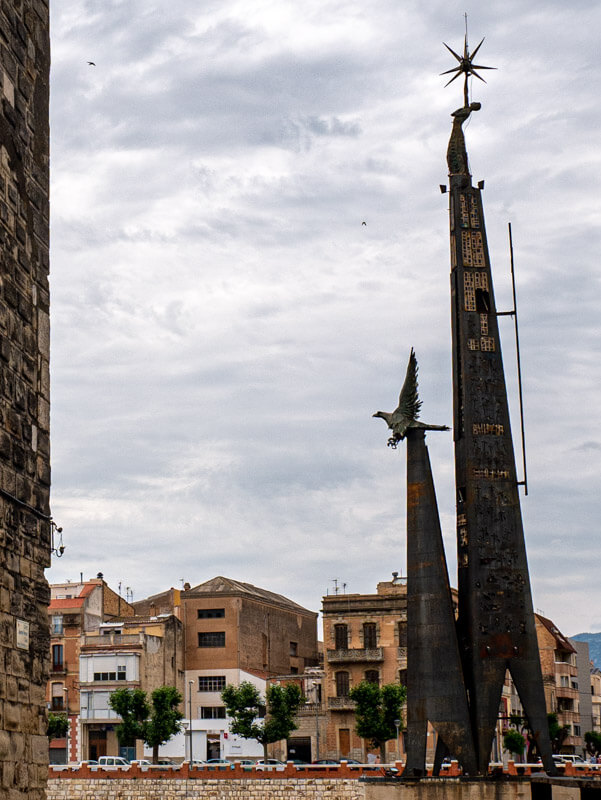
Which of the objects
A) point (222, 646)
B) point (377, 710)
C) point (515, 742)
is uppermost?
point (222, 646)

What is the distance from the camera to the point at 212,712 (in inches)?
2304

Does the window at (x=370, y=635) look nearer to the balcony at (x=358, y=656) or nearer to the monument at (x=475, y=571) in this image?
the balcony at (x=358, y=656)

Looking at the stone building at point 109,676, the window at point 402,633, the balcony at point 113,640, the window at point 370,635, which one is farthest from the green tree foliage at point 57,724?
the window at point 402,633

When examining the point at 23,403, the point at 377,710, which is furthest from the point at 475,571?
the point at 377,710

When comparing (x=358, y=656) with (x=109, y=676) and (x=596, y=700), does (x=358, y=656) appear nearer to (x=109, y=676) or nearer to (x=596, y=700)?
(x=109, y=676)

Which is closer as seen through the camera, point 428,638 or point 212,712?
point 428,638

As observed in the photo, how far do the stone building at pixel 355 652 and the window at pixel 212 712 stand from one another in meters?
5.23

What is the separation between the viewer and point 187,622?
60969mm

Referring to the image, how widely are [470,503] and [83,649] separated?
32.5 m

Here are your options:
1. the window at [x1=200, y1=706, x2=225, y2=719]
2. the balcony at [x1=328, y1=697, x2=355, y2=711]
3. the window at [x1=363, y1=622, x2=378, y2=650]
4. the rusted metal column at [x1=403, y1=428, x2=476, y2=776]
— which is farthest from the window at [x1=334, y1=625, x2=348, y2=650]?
the rusted metal column at [x1=403, y1=428, x2=476, y2=776]

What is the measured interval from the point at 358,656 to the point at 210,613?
8425 millimetres

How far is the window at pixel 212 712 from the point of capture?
191 feet

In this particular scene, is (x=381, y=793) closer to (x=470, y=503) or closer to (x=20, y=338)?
(x=470, y=503)

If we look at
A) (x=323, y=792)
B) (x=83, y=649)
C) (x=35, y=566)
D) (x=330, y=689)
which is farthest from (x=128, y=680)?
(x=35, y=566)
